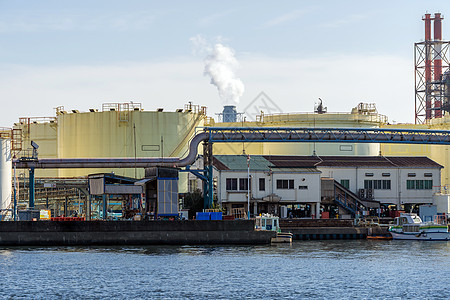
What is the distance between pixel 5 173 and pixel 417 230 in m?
47.4

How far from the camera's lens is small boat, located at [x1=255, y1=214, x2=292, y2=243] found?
86750 mm

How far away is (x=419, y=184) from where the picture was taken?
10956 centimetres

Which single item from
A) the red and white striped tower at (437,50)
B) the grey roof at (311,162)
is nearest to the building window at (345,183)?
the grey roof at (311,162)

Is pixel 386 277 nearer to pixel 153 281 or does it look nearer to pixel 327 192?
pixel 153 281

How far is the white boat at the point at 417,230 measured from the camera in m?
92.8

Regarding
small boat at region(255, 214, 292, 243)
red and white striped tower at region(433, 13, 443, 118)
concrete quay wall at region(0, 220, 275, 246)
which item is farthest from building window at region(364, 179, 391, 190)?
red and white striped tower at region(433, 13, 443, 118)

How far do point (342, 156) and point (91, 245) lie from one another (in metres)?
46.5

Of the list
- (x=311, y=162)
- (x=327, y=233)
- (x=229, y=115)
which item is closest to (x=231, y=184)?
(x=311, y=162)

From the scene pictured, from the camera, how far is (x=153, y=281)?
57750 millimetres

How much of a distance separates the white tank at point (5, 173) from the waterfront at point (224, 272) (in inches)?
317

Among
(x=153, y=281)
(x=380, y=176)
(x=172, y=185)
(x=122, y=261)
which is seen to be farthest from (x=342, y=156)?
(x=153, y=281)

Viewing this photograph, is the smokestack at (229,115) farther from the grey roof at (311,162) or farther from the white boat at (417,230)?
the white boat at (417,230)

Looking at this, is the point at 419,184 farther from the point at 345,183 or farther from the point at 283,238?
the point at 283,238

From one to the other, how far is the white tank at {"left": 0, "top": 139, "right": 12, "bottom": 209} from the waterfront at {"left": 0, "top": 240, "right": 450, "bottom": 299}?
8045mm
